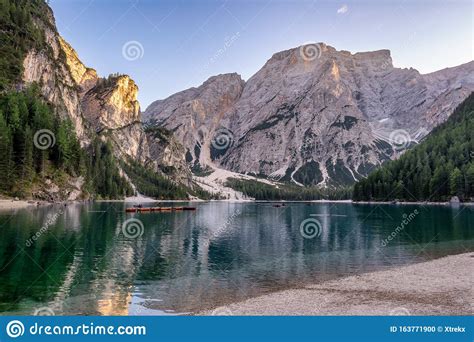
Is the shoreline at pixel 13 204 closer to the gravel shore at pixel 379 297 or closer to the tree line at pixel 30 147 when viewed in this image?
the tree line at pixel 30 147

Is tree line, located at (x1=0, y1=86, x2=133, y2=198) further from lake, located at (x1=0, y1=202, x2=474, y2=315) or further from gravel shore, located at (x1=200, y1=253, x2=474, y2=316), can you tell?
gravel shore, located at (x1=200, y1=253, x2=474, y2=316)

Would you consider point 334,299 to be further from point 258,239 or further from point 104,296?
point 258,239

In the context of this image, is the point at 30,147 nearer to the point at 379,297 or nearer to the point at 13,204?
the point at 13,204

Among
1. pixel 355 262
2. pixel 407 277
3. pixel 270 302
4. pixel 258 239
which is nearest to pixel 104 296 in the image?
pixel 270 302

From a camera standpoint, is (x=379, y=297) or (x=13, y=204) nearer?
(x=379, y=297)

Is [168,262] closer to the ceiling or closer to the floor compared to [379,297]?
closer to the floor

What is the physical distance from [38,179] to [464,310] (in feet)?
477

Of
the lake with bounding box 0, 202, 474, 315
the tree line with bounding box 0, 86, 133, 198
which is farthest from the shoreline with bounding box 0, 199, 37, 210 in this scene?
the lake with bounding box 0, 202, 474, 315

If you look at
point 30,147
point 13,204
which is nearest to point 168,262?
point 13,204

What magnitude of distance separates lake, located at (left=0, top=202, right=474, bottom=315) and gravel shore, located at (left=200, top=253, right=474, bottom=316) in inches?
116

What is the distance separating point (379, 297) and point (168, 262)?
24.6m

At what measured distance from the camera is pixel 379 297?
28516 mm

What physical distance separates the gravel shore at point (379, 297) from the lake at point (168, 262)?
2937 millimetres
